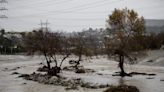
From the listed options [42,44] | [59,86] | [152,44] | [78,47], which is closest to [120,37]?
[42,44]

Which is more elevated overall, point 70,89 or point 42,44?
point 42,44

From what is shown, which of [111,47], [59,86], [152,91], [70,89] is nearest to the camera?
[152,91]

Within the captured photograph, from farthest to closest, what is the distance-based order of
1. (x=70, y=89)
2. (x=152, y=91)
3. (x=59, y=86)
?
(x=59, y=86)
(x=70, y=89)
(x=152, y=91)

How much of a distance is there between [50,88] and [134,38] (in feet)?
77.4

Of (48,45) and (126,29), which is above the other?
(126,29)

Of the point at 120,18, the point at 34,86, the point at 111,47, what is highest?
the point at 120,18

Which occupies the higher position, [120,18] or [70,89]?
[120,18]

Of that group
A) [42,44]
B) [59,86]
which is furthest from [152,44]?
[59,86]

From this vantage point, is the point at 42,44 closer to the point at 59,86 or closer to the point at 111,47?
the point at 111,47

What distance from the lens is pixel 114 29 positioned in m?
57.7

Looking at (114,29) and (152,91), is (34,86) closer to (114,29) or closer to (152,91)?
(152,91)

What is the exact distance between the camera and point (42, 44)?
5703 centimetres

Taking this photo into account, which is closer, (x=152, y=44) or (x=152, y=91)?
(x=152, y=91)

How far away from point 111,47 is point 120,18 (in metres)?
5.88
